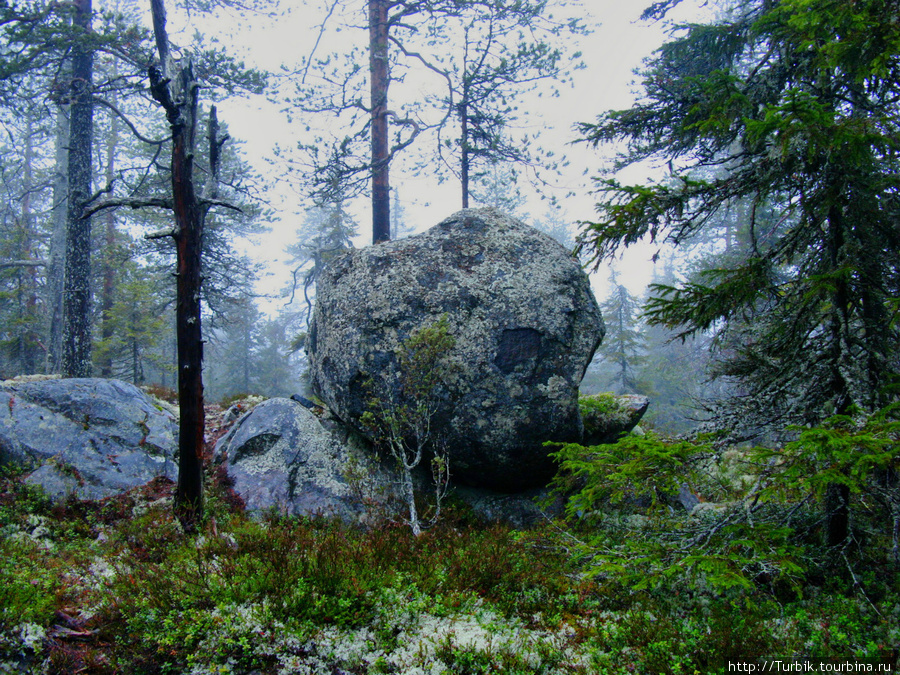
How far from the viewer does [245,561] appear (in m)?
4.39

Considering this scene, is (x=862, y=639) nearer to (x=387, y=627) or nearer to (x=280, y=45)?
(x=387, y=627)

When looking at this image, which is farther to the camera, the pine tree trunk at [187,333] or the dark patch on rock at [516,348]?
the dark patch on rock at [516,348]

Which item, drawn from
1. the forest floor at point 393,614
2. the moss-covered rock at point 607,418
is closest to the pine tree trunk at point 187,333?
the forest floor at point 393,614

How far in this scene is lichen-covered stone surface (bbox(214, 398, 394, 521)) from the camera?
7.47 m

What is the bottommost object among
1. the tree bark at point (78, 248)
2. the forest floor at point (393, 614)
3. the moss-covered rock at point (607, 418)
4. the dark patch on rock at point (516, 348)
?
the forest floor at point (393, 614)

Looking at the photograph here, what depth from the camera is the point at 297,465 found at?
8055 mm

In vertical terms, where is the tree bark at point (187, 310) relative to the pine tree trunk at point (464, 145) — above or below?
below

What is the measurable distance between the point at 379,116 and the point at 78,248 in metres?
8.99

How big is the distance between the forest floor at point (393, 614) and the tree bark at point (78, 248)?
851 centimetres

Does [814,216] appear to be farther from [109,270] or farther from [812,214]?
[109,270]

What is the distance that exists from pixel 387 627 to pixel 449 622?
22.8 inches

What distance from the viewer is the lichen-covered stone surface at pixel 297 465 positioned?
747 cm

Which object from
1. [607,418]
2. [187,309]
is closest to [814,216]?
[607,418]

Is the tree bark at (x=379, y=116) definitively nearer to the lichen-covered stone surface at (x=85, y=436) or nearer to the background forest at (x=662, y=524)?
the background forest at (x=662, y=524)
